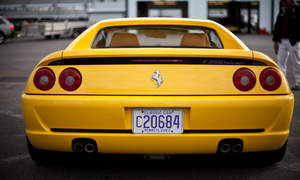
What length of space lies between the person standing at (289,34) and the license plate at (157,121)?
16.2ft

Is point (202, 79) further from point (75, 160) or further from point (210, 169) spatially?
point (75, 160)

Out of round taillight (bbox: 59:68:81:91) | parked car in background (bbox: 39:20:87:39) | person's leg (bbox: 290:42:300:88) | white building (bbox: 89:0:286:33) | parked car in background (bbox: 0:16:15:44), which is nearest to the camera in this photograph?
round taillight (bbox: 59:68:81:91)

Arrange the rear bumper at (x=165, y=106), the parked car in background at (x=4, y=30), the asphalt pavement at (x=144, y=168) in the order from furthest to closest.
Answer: the parked car in background at (x=4, y=30) < the asphalt pavement at (x=144, y=168) < the rear bumper at (x=165, y=106)

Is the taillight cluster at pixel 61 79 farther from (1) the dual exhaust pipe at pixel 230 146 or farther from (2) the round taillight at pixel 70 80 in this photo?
(1) the dual exhaust pipe at pixel 230 146

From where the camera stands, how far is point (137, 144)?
98.7 inches

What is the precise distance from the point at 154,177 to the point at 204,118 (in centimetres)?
65

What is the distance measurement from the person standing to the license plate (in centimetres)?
495

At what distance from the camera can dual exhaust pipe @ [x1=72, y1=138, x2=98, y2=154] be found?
2.55 metres

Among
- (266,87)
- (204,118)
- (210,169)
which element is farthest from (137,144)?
(266,87)

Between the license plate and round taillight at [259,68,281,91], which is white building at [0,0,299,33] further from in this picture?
the license plate

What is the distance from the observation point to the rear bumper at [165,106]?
2492 millimetres

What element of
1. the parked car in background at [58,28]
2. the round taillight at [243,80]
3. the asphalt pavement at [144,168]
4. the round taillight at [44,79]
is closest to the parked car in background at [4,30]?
the parked car in background at [58,28]

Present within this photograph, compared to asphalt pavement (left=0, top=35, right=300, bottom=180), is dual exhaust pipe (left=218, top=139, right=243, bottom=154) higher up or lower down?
higher up

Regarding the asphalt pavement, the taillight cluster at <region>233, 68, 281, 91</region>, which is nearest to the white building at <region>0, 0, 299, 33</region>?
the asphalt pavement
